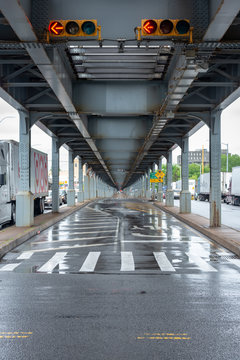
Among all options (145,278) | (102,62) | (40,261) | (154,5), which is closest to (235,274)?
(145,278)

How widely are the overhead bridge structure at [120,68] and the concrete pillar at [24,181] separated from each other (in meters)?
0.05

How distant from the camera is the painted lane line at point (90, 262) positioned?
10690 millimetres

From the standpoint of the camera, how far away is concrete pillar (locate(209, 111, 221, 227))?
65.5 feet

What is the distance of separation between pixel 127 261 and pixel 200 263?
6.26 feet

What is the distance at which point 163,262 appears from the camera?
11.6 m

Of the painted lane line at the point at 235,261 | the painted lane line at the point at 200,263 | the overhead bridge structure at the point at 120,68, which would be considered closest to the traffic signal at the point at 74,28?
the overhead bridge structure at the point at 120,68

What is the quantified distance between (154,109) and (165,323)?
14257 mm

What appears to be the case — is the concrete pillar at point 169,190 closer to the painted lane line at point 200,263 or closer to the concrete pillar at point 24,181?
the concrete pillar at point 24,181

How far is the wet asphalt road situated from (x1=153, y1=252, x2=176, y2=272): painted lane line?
0.02 meters

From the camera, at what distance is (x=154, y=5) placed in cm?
1076

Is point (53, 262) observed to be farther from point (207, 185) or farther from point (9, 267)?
point (207, 185)

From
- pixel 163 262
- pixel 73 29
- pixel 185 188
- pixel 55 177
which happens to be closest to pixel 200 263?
pixel 163 262

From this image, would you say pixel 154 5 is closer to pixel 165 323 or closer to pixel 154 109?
pixel 165 323

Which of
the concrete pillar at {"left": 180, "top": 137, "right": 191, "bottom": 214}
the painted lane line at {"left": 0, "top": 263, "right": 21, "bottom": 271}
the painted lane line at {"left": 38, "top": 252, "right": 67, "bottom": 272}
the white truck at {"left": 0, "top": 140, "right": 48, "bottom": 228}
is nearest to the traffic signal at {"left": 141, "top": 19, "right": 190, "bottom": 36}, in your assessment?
the painted lane line at {"left": 38, "top": 252, "right": 67, "bottom": 272}
